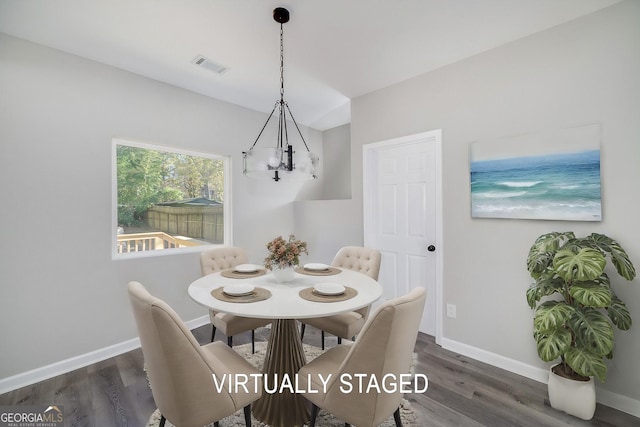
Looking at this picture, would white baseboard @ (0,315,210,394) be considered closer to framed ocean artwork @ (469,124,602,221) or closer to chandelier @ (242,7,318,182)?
chandelier @ (242,7,318,182)

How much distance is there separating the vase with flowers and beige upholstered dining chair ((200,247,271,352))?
369 mm

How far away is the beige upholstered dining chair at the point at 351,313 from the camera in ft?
6.98

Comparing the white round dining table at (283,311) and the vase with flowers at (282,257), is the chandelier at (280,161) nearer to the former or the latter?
the vase with flowers at (282,257)

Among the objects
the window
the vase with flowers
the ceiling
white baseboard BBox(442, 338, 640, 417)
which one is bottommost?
white baseboard BBox(442, 338, 640, 417)

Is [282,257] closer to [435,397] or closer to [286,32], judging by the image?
[435,397]

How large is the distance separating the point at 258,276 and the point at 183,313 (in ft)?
4.97

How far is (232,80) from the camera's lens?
9.65 feet

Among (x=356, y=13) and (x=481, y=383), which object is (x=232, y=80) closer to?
(x=356, y=13)

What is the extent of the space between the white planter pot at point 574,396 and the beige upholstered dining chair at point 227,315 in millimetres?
2036

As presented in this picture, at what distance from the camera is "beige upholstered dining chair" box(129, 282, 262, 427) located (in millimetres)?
1146

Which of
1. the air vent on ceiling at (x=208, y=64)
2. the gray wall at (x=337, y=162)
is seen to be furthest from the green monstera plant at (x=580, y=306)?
the air vent on ceiling at (x=208, y=64)

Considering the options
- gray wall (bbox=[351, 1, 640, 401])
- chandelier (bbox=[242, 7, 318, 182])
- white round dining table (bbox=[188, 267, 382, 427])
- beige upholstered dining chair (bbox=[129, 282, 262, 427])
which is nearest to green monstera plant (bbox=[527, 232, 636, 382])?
gray wall (bbox=[351, 1, 640, 401])

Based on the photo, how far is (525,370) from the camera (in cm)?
225

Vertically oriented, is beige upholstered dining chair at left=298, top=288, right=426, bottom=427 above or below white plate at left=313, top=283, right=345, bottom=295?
below
